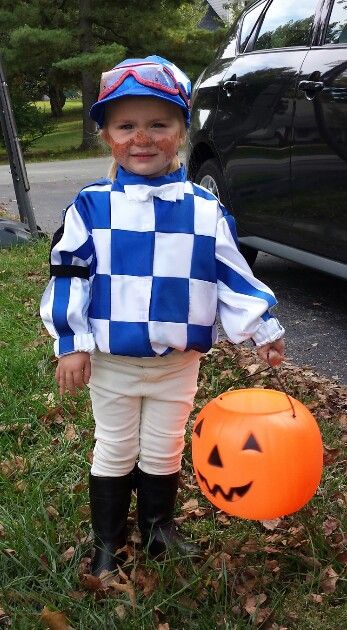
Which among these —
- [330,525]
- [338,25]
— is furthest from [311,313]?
[330,525]

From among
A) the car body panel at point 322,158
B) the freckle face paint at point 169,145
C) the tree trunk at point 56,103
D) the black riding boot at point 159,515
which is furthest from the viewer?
the tree trunk at point 56,103

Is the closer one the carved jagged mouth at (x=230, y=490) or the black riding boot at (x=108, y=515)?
the carved jagged mouth at (x=230, y=490)

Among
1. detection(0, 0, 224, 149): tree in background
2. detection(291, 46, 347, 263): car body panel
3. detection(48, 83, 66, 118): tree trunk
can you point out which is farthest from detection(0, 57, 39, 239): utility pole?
detection(48, 83, 66, 118): tree trunk

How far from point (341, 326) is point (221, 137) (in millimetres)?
1452

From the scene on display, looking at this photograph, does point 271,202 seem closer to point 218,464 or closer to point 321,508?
point 321,508

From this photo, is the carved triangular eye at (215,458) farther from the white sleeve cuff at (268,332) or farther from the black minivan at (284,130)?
the black minivan at (284,130)

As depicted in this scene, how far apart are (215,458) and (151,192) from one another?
699 mm

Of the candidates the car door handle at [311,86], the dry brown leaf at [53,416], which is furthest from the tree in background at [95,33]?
the dry brown leaf at [53,416]

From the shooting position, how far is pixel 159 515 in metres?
2.40

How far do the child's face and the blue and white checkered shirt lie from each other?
0.04 m

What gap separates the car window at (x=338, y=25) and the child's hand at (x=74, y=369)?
8.73 ft

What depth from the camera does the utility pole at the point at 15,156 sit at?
7141mm

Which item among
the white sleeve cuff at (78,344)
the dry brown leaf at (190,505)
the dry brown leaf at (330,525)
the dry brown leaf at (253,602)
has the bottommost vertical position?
the dry brown leaf at (190,505)

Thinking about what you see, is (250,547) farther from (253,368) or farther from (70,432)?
(253,368)
